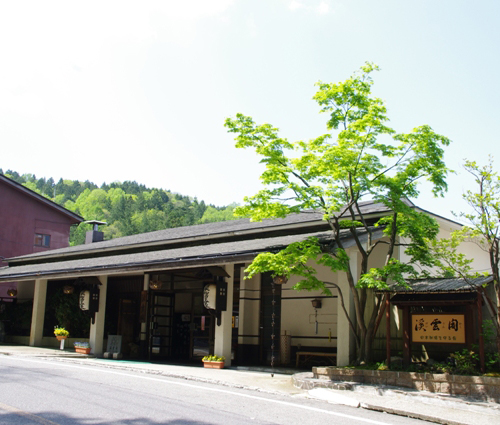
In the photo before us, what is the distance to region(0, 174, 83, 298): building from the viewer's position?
3241cm

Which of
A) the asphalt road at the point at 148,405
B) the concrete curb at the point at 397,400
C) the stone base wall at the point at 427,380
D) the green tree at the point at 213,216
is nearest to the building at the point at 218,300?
the stone base wall at the point at 427,380

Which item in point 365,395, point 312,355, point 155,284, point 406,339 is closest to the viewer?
point 365,395

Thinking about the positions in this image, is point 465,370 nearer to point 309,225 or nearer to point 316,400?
point 316,400

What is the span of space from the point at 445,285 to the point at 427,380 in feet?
6.96

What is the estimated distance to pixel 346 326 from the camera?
12.6 m

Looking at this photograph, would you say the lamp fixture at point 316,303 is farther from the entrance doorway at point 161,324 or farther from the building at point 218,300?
the entrance doorway at point 161,324

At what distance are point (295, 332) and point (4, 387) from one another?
9.30 meters

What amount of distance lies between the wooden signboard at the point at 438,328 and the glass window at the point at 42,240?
Answer: 2859cm

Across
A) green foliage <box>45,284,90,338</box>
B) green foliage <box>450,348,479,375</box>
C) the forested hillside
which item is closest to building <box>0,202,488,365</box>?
green foliage <box>45,284,90,338</box>

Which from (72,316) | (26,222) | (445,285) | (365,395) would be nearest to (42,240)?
(26,222)

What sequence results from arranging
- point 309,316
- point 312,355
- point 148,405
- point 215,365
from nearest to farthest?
point 148,405, point 215,365, point 312,355, point 309,316

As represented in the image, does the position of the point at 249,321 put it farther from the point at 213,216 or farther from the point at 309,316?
the point at 213,216

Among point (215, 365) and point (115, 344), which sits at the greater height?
point (115, 344)

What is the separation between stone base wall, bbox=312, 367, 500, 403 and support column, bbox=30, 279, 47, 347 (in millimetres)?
14730
